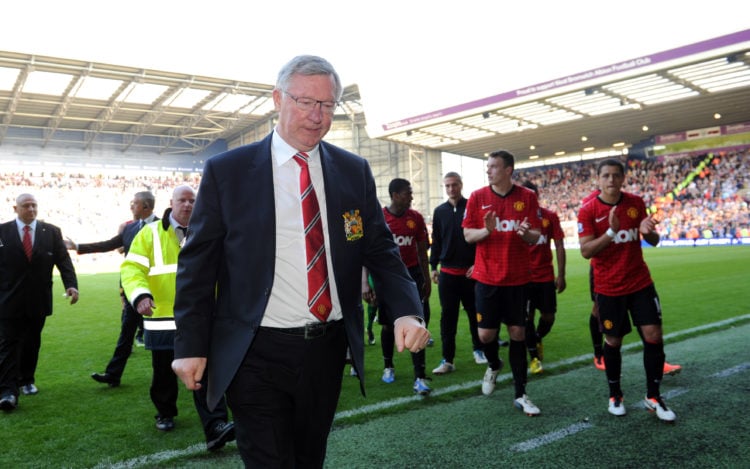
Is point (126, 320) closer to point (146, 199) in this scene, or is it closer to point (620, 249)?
point (146, 199)

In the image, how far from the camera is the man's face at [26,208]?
5.97 meters

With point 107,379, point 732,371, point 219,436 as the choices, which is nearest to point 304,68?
point 219,436

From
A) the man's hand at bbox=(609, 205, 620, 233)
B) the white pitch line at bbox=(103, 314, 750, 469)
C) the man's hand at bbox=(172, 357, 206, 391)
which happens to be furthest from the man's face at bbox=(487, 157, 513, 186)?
the man's hand at bbox=(172, 357, 206, 391)

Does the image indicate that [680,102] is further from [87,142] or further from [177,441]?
[87,142]

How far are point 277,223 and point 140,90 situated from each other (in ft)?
114

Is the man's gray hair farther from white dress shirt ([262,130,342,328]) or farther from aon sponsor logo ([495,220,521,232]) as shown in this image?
aon sponsor logo ([495,220,521,232])

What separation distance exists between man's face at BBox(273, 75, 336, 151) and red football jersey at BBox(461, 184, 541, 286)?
3082mm

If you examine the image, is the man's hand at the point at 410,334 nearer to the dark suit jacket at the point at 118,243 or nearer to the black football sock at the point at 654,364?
the black football sock at the point at 654,364

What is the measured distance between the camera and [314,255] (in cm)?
215

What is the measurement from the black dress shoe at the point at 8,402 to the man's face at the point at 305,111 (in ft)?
16.2

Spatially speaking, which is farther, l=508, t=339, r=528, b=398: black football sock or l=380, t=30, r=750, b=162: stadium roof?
l=380, t=30, r=750, b=162: stadium roof

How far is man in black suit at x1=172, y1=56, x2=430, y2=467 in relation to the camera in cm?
204

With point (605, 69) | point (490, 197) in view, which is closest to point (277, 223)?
point (490, 197)

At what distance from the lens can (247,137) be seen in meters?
43.5
